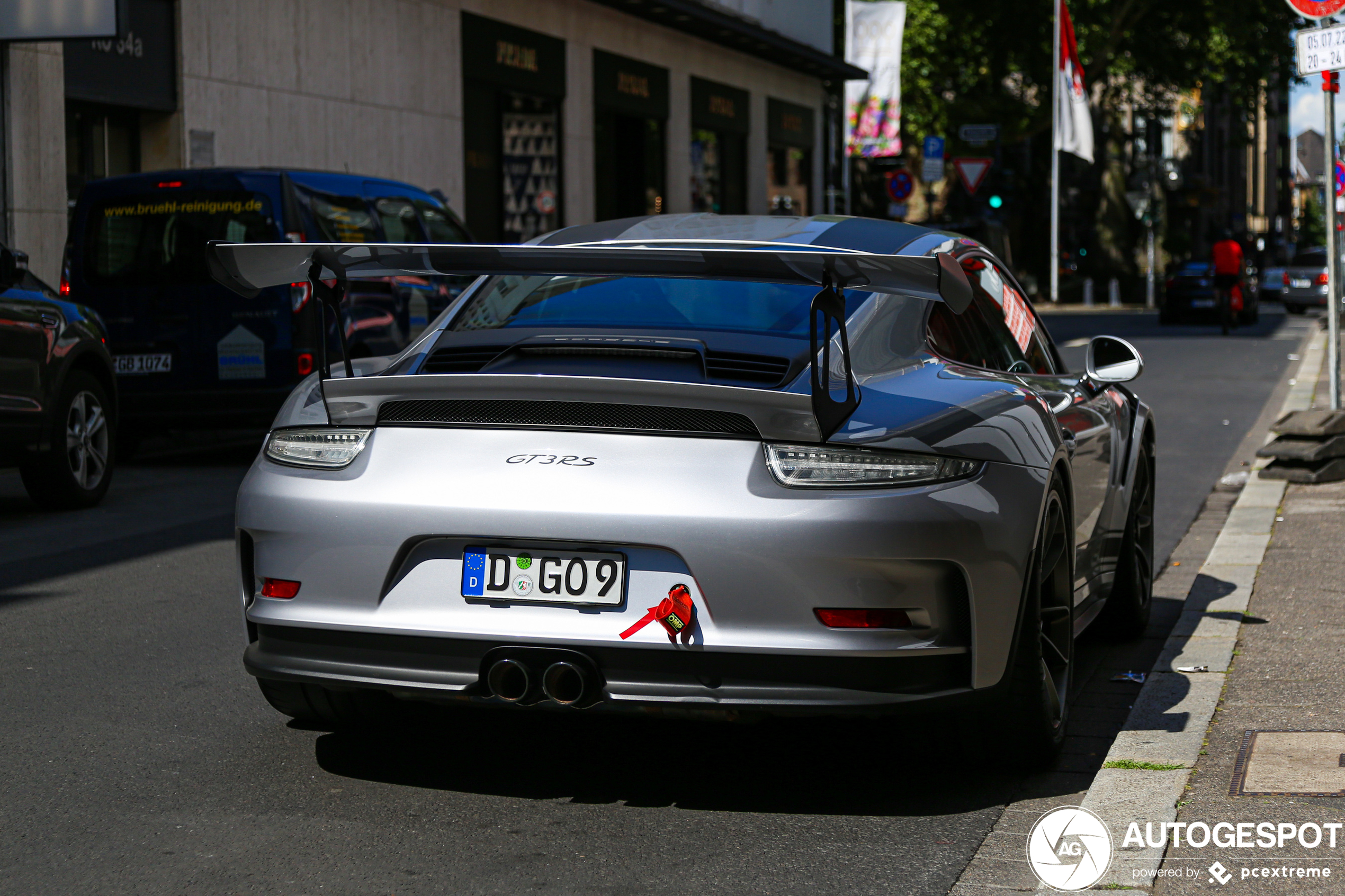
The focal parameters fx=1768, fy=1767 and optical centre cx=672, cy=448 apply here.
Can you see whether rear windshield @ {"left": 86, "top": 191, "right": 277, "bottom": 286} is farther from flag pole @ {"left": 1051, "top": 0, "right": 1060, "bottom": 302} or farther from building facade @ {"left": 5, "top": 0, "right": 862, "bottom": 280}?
flag pole @ {"left": 1051, "top": 0, "right": 1060, "bottom": 302}

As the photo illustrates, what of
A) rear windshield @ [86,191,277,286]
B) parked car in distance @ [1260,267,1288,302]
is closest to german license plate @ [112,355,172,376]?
rear windshield @ [86,191,277,286]

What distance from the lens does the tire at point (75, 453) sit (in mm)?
9445

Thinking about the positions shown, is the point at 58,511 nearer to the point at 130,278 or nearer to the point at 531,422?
the point at 130,278

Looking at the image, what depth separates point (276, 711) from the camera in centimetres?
512

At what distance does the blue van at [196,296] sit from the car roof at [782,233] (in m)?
6.52

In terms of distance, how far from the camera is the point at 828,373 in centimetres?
391

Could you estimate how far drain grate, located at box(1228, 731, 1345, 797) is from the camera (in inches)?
165

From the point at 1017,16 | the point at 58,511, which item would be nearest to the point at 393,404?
the point at 58,511

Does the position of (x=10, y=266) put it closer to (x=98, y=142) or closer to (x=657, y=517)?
(x=657, y=517)

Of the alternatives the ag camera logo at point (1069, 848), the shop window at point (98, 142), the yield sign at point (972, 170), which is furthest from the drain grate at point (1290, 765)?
the yield sign at point (972, 170)

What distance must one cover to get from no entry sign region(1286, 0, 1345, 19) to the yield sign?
22810 mm

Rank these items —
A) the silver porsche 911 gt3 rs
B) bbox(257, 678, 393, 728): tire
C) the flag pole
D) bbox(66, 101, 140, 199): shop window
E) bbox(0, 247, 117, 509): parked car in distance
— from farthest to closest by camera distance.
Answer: the flag pole → bbox(66, 101, 140, 199): shop window → bbox(0, 247, 117, 509): parked car in distance → bbox(257, 678, 393, 728): tire → the silver porsche 911 gt3 rs

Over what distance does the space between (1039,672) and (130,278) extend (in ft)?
29.6

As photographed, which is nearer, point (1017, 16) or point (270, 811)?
point (270, 811)
